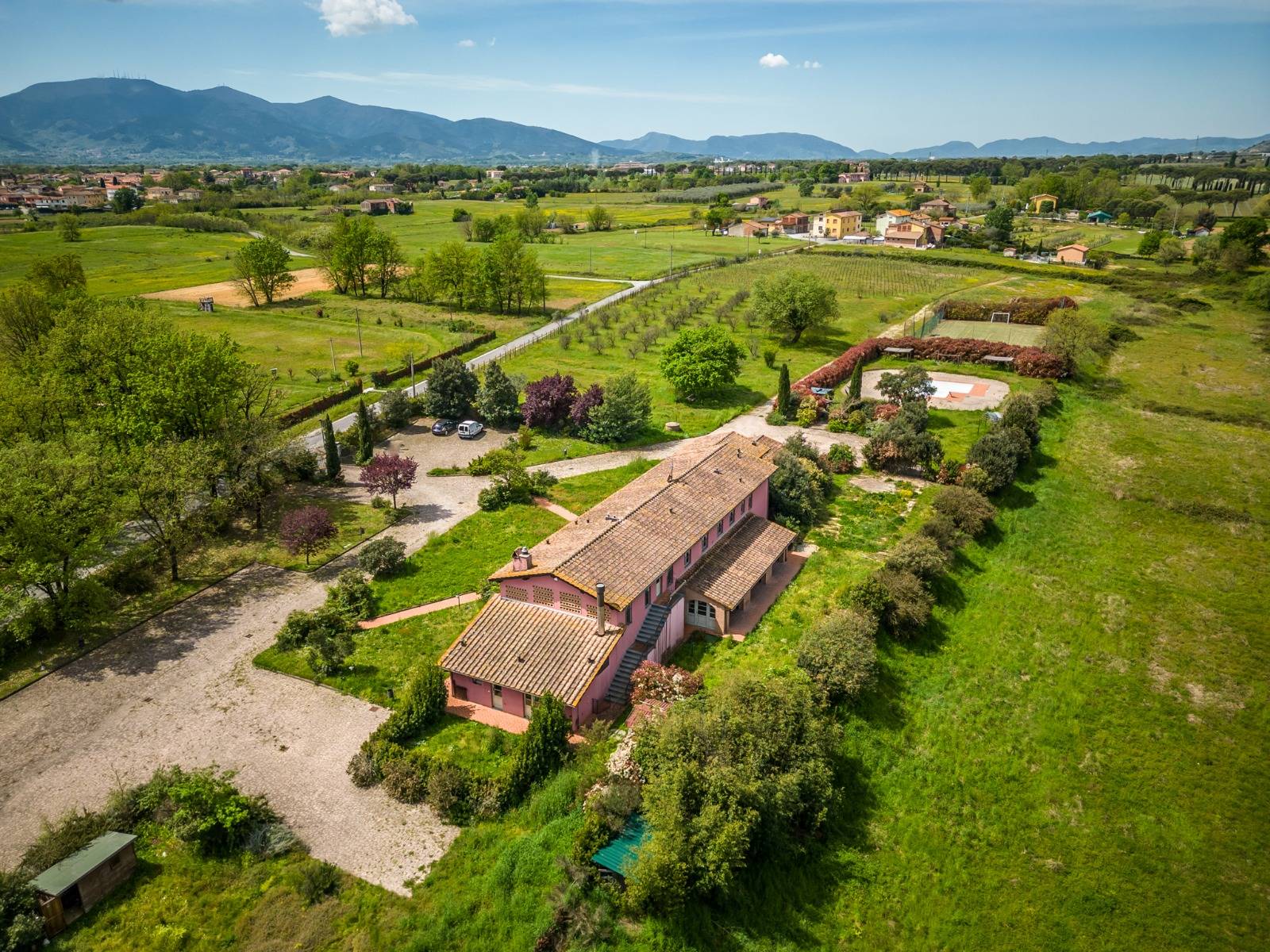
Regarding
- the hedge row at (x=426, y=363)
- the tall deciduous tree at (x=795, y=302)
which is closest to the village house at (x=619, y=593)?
the hedge row at (x=426, y=363)

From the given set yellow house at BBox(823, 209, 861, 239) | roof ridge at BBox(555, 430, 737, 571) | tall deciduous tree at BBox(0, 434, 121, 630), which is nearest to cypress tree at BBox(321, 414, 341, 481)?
tall deciduous tree at BBox(0, 434, 121, 630)

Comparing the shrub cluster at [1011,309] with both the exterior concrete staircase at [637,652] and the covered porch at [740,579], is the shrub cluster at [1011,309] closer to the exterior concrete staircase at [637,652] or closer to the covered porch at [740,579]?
the covered porch at [740,579]

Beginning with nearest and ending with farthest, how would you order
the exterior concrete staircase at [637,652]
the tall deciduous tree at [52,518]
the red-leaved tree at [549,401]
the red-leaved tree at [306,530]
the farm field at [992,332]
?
the exterior concrete staircase at [637,652], the tall deciduous tree at [52,518], the red-leaved tree at [306,530], the red-leaved tree at [549,401], the farm field at [992,332]

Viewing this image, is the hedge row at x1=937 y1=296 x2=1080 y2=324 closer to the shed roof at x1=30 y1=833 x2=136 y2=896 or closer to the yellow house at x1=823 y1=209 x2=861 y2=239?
the yellow house at x1=823 y1=209 x2=861 y2=239

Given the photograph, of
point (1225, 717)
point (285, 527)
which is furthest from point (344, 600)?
point (1225, 717)

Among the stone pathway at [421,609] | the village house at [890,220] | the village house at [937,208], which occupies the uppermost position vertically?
the village house at [937,208]
